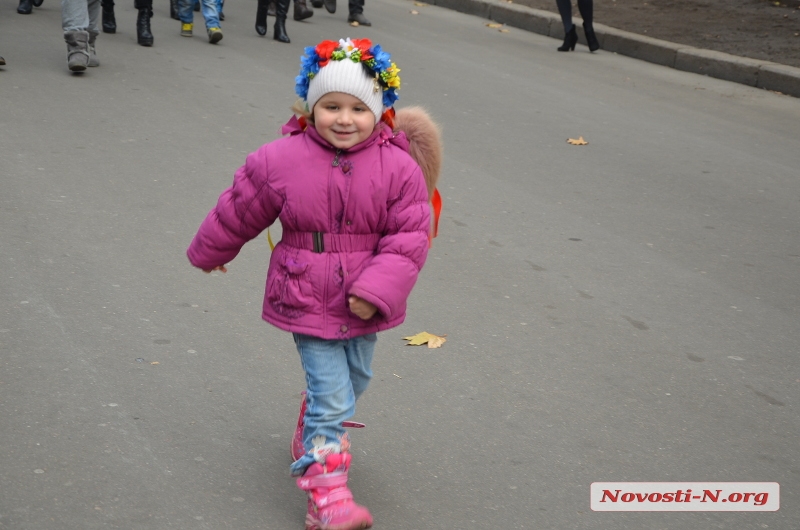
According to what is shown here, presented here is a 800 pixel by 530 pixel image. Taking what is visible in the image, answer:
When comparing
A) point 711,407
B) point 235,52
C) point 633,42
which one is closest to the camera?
point 711,407

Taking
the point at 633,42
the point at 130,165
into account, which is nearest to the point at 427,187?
the point at 130,165

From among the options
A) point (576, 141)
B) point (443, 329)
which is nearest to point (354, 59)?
point (443, 329)

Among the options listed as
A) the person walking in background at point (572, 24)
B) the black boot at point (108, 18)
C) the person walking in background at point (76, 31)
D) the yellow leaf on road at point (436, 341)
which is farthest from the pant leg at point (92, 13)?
the yellow leaf on road at point (436, 341)

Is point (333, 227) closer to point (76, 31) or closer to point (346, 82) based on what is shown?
point (346, 82)

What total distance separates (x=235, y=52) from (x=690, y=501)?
822cm

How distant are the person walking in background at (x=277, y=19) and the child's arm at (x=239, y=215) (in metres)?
8.73

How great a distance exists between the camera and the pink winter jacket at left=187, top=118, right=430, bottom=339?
296cm

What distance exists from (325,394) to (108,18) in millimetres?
8800

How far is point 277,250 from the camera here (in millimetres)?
3092

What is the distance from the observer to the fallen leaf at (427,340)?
446cm

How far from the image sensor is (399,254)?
2965mm

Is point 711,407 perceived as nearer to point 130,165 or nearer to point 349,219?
point 349,219

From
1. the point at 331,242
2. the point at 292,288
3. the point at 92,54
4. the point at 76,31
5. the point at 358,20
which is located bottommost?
the point at 358,20

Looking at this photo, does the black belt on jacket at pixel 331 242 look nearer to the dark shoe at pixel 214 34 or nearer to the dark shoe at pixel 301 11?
the dark shoe at pixel 214 34
